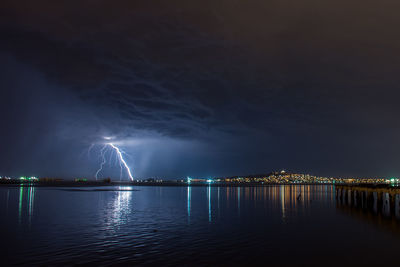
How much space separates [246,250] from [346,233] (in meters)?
10.7

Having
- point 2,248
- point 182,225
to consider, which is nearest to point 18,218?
point 2,248

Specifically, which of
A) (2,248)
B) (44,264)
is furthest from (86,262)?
(2,248)

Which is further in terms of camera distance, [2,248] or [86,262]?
[2,248]

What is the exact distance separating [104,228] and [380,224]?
25.2 metres

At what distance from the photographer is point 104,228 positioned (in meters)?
24.0

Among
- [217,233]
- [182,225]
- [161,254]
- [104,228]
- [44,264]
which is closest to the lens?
[44,264]

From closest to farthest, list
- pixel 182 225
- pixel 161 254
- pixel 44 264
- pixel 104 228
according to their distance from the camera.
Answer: pixel 44 264, pixel 161 254, pixel 104 228, pixel 182 225

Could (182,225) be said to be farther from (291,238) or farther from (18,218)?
(18,218)

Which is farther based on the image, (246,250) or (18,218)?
(18,218)

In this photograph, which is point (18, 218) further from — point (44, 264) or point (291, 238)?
point (291, 238)

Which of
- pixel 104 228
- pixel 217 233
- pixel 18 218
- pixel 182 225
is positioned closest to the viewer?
pixel 217 233

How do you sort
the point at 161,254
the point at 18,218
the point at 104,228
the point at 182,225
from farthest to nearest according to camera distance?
the point at 18,218 < the point at 182,225 < the point at 104,228 < the point at 161,254

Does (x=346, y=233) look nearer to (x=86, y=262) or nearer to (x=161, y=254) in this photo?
(x=161, y=254)

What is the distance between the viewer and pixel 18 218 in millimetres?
28875
